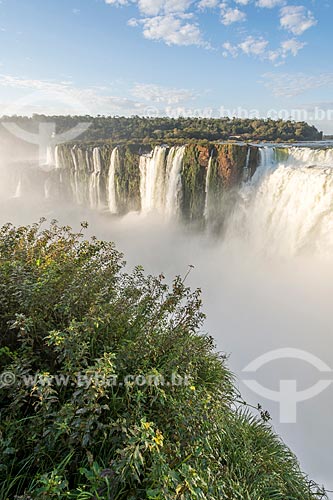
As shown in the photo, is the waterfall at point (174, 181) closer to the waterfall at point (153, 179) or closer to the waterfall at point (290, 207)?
the waterfall at point (153, 179)

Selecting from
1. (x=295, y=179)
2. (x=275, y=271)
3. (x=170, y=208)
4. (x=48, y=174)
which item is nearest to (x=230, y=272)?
(x=275, y=271)

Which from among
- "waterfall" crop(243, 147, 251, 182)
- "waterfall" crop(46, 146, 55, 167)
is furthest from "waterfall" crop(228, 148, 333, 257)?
"waterfall" crop(46, 146, 55, 167)

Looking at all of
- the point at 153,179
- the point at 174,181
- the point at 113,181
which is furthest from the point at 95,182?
the point at 174,181

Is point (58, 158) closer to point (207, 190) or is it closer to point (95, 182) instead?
point (95, 182)

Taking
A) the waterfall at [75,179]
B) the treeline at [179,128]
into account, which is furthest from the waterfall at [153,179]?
the waterfall at [75,179]

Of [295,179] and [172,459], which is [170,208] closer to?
[295,179]

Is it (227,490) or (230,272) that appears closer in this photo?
(227,490)
